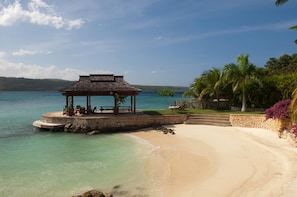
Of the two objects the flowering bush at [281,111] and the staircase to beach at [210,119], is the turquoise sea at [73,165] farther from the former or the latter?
the flowering bush at [281,111]

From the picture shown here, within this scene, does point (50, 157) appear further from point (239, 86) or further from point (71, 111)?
point (239, 86)

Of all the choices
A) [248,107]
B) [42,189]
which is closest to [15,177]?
[42,189]

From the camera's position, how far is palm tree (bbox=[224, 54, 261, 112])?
20219 millimetres

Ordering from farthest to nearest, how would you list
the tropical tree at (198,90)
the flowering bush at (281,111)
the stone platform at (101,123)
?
1. the tropical tree at (198,90)
2. the stone platform at (101,123)
3. the flowering bush at (281,111)

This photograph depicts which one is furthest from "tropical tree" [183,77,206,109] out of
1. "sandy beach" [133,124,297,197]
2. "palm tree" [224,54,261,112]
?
"sandy beach" [133,124,297,197]

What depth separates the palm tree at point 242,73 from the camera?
20.2 m

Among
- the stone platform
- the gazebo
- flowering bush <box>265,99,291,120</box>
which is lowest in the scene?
the stone platform

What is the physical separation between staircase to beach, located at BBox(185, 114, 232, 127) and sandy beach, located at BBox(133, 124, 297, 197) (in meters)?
2.11

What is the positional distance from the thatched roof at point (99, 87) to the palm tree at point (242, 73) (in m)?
7.89

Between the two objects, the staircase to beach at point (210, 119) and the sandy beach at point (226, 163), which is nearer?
the sandy beach at point (226, 163)

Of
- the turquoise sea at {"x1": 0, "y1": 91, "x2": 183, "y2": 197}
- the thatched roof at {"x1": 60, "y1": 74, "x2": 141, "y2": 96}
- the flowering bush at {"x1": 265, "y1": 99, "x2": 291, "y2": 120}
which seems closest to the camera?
the turquoise sea at {"x1": 0, "y1": 91, "x2": 183, "y2": 197}

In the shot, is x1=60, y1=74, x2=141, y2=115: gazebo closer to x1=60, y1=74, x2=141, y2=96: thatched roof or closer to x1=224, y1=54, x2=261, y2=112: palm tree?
x1=60, y1=74, x2=141, y2=96: thatched roof

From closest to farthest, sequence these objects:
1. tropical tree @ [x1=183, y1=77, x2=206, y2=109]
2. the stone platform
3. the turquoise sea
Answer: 1. the turquoise sea
2. the stone platform
3. tropical tree @ [x1=183, y1=77, x2=206, y2=109]

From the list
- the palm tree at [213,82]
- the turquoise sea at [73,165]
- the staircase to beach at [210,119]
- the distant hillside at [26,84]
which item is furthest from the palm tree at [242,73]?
the distant hillside at [26,84]
